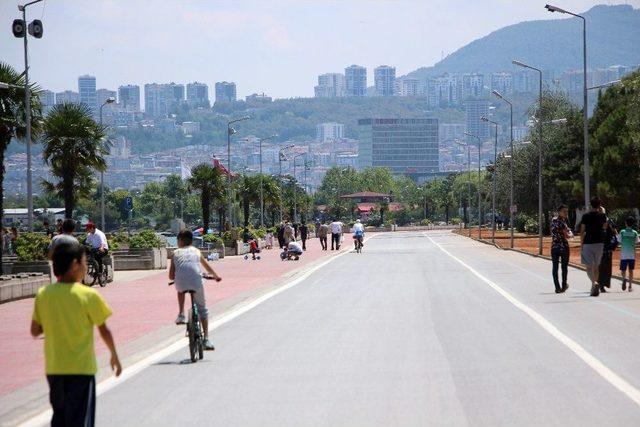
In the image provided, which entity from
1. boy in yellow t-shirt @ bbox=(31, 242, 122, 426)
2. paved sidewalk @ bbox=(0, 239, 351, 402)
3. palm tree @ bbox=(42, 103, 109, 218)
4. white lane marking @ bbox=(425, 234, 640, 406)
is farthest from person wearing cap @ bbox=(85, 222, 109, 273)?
boy in yellow t-shirt @ bbox=(31, 242, 122, 426)

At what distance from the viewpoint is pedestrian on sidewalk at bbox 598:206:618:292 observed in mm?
25125

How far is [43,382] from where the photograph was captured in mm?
12477

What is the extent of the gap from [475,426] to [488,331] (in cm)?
773

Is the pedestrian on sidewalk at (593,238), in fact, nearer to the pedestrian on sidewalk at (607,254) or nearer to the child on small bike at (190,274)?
the pedestrian on sidewalk at (607,254)

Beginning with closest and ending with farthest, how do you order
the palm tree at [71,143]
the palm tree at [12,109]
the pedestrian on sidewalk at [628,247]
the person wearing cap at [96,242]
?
the pedestrian on sidewalk at [628,247], the person wearing cap at [96,242], the palm tree at [12,109], the palm tree at [71,143]

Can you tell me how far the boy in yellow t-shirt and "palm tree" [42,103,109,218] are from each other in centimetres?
3900

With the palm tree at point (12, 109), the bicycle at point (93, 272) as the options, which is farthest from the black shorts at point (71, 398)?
the palm tree at point (12, 109)

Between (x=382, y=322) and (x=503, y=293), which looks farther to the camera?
(x=503, y=293)

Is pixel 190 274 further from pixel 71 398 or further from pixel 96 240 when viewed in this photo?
pixel 96 240

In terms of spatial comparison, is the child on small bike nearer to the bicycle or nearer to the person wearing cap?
the person wearing cap

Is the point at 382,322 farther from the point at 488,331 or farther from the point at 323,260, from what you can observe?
the point at 323,260

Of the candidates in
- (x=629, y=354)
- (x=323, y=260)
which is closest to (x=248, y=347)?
(x=629, y=354)

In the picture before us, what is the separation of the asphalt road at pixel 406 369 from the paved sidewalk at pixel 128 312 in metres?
1.16

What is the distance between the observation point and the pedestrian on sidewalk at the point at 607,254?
2512cm
